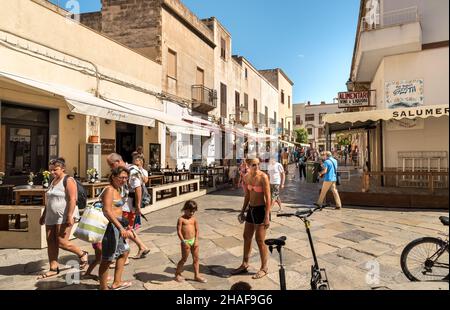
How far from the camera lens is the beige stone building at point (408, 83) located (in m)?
10.1

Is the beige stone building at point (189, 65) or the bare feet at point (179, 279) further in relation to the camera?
the beige stone building at point (189, 65)

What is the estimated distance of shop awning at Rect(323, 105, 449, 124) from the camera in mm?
8695

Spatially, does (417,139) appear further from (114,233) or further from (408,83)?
(114,233)

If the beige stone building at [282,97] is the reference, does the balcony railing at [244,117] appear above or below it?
below

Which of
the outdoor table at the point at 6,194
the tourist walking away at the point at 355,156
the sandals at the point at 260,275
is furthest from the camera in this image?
the tourist walking away at the point at 355,156

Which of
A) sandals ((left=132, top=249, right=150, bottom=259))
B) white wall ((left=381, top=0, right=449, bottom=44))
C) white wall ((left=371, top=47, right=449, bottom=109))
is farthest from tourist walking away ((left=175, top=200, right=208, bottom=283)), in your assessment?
white wall ((left=381, top=0, right=449, bottom=44))

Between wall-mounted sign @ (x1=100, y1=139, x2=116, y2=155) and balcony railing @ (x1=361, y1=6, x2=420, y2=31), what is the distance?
10.6 meters

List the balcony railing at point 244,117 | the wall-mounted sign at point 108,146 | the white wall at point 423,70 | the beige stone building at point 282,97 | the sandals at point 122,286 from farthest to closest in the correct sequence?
the beige stone building at point 282,97
the balcony railing at point 244,117
the wall-mounted sign at point 108,146
the white wall at point 423,70
the sandals at point 122,286

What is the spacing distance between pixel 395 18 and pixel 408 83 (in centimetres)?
253

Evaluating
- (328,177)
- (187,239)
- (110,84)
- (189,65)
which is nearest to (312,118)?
(189,65)

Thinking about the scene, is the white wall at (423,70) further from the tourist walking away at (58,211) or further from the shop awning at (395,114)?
the tourist walking away at (58,211)

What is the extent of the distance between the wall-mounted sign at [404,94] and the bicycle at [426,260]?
8.59 metres

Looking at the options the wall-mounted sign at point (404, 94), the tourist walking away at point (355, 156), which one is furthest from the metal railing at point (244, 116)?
the wall-mounted sign at point (404, 94)

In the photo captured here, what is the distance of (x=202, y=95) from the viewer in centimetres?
1761
